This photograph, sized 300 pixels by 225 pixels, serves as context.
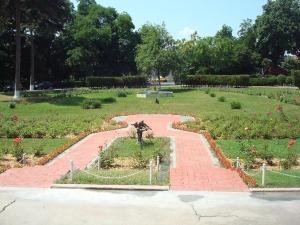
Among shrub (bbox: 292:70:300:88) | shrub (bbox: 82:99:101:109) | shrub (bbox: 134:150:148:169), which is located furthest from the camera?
shrub (bbox: 292:70:300:88)

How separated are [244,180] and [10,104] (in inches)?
1001

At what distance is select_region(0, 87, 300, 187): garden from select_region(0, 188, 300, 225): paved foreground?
1149mm

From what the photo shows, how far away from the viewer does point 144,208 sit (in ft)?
34.9

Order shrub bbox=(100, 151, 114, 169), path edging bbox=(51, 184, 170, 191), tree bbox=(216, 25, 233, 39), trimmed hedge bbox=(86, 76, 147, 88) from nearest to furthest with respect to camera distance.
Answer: path edging bbox=(51, 184, 170, 191) → shrub bbox=(100, 151, 114, 169) → trimmed hedge bbox=(86, 76, 147, 88) → tree bbox=(216, 25, 233, 39)

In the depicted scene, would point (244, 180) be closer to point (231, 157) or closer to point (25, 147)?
point (231, 157)

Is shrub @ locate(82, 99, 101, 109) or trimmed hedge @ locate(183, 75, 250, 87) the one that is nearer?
shrub @ locate(82, 99, 101, 109)

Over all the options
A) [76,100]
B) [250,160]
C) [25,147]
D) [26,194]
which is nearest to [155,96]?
[76,100]

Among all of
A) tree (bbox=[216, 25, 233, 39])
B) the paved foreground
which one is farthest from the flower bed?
tree (bbox=[216, 25, 233, 39])

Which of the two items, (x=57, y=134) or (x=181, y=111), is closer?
(x=57, y=134)

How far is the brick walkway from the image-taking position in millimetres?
12633

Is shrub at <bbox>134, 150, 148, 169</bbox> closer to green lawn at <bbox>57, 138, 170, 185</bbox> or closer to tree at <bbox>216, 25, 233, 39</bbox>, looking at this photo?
green lawn at <bbox>57, 138, 170, 185</bbox>

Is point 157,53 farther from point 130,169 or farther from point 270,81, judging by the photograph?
point 130,169

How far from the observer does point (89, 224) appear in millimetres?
9586

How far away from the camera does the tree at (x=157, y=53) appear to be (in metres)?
52.8
